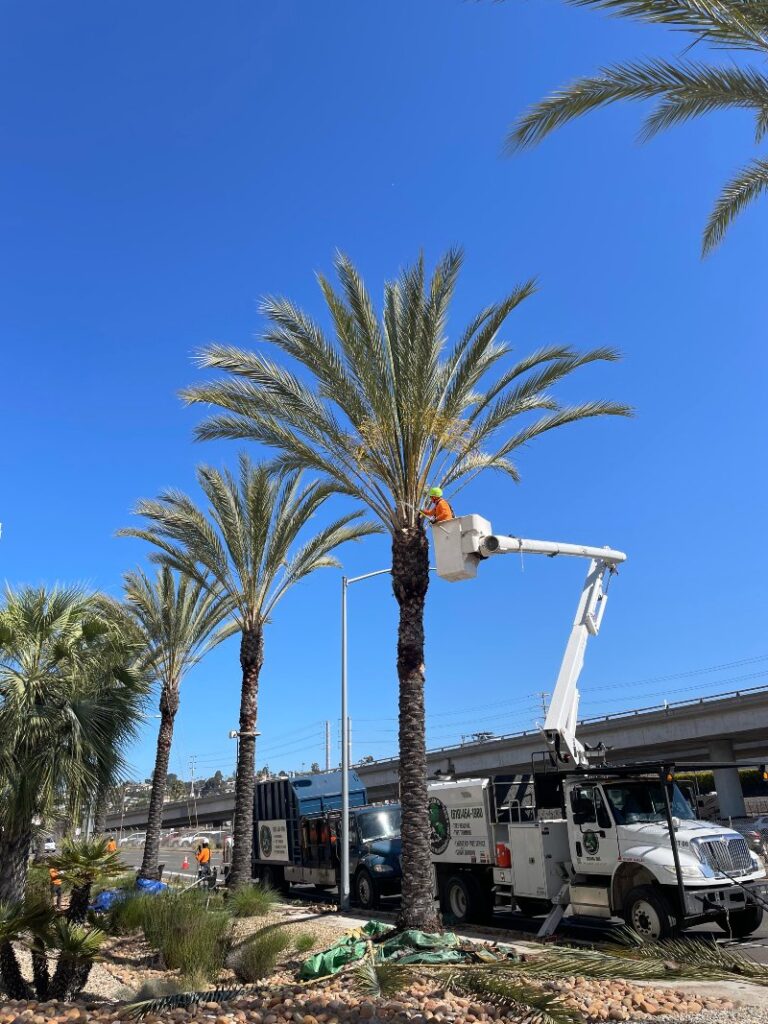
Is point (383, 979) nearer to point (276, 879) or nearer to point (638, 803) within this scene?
point (638, 803)

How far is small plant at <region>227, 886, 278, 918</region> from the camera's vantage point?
52.5 ft

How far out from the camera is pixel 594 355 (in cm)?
1424

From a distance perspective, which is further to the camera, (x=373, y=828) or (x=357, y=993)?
(x=373, y=828)

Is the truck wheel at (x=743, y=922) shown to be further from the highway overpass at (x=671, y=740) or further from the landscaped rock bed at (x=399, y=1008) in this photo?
the highway overpass at (x=671, y=740)

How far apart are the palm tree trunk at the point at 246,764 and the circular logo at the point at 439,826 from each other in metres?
5.97

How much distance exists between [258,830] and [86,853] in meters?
15.6

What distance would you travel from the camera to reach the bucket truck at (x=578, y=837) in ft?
35.3

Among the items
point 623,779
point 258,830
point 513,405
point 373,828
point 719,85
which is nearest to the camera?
point 719,85

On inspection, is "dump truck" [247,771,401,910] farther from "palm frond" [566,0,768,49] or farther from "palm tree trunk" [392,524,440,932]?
"palm frond" [566,0,768,49]

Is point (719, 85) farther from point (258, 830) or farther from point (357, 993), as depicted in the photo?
point (258, 830)

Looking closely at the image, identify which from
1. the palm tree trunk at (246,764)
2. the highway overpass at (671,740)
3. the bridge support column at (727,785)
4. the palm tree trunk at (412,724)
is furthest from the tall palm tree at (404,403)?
the bridge support column at (727,785)

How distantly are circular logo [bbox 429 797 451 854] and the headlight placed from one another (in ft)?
17.8

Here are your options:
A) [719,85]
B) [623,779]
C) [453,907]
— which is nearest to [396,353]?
[719,85]

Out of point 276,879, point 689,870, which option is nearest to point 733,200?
point 689,870
